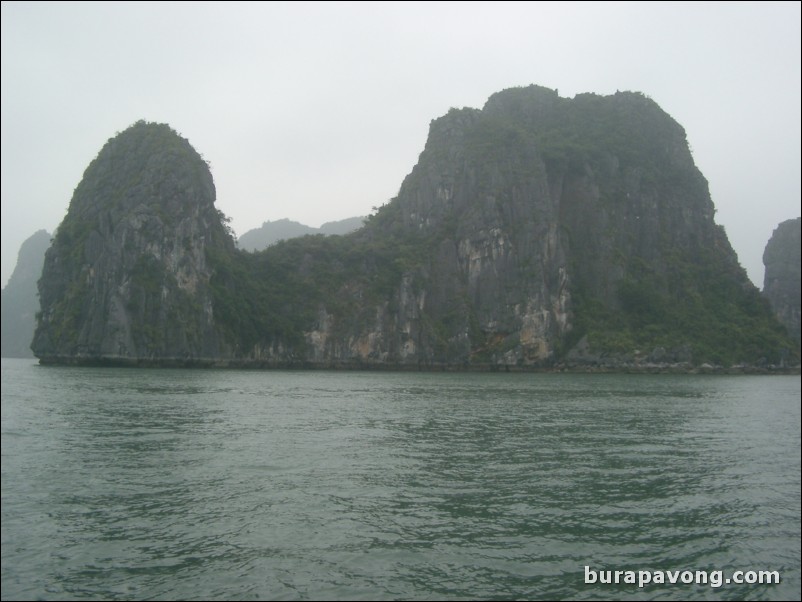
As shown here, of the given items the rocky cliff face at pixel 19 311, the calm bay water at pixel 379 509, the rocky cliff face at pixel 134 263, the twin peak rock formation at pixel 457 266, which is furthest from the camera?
the rocky cliff face at pixel 19 311

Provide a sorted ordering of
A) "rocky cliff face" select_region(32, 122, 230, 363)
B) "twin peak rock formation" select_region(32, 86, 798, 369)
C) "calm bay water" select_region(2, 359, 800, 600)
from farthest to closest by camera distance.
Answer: "twin peak rock formation" select_region(32, 86, 798, 369), "rocky cliff face" select_region(32, 122, 230, 363), "calm bay water" select_region(2, 359, 800, 600)

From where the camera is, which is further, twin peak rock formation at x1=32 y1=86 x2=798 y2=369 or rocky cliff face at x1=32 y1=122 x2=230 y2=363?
twin peak rock formation at x1=32 y1=86 x2=798 y2=369

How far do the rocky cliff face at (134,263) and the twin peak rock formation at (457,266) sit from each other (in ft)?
0.84

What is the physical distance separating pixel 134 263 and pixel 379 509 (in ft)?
257

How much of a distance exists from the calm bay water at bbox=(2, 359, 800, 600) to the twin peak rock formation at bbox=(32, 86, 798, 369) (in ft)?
210

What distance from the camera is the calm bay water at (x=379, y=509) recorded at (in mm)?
8680

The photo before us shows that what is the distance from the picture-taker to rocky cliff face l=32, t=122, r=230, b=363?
7862cm

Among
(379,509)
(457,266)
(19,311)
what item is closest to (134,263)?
(457,266)

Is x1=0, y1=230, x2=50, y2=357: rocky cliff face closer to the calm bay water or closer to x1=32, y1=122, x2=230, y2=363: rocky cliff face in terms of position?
x1=32, y1=122, x2=230, y2=363: rocky cliff face

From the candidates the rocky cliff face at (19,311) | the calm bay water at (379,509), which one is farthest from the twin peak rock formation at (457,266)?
the calm bay water at (379,509)

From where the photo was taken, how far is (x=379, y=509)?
12.0 m

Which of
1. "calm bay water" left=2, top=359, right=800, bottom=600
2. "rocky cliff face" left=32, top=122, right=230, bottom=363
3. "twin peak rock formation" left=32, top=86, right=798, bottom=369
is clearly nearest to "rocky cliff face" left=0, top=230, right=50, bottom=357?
"rocky cliff face" left=32, top=122, right=230, bottom=363

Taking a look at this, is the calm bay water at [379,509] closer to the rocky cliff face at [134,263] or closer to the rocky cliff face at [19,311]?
the rocky cliff face at [134,263]

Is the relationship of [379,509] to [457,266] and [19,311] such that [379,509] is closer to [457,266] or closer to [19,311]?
[457,266]
